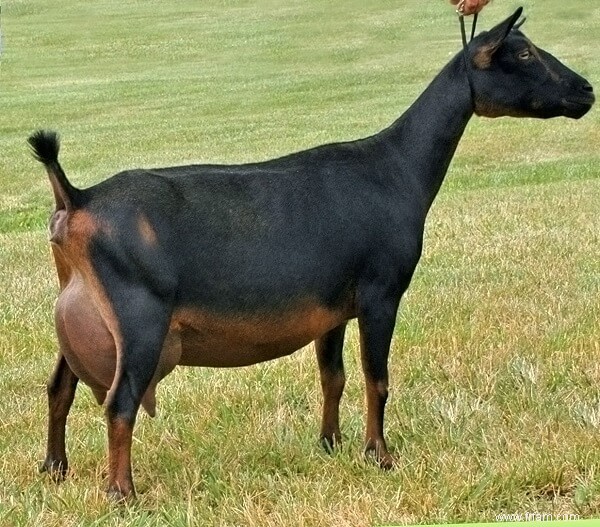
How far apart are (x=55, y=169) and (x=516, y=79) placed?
7.00 ft

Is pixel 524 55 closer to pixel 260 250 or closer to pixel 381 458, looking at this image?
pixel 260 250

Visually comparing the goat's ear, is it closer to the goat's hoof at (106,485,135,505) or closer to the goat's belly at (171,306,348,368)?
the goat's belly at (171,306,348,368)

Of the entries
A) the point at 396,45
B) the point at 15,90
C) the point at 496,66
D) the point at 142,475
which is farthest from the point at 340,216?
the point at 396,45

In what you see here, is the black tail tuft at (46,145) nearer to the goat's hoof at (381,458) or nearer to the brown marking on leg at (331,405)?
the brown marking on leg at (331,405)

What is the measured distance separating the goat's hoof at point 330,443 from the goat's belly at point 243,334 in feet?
2.06

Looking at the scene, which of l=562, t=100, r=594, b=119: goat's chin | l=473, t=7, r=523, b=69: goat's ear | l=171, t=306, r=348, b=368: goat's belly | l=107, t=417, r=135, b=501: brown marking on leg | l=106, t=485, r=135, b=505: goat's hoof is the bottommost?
l=106, t=485, r=135, b=505: goat's hoof

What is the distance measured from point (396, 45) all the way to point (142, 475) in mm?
40558

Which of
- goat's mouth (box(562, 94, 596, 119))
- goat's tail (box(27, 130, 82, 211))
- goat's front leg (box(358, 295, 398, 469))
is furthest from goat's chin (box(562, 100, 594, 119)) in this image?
goat's tail (box(27, 130, 82, 211))

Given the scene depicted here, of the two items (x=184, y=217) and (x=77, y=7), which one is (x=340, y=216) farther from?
(x=77, y=7)

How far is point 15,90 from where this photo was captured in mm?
36250

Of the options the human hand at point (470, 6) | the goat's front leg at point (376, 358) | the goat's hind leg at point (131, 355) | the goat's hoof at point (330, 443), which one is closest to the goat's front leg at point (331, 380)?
the goat's hoof at point (330, 443)

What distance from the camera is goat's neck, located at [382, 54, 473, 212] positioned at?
492 cm

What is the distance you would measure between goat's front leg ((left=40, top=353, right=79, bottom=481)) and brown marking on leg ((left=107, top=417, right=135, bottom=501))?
1.59ft

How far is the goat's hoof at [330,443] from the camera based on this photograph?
16.3 ft
